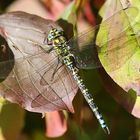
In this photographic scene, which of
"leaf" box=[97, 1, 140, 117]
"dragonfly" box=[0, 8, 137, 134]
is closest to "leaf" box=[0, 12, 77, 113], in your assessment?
"dragonfly" box=[0, 8, 137, 134]

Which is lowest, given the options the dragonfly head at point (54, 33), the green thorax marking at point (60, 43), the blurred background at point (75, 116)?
the blurred background at point (75, 116)

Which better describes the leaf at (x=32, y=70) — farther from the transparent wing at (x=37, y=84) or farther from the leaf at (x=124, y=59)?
the leaf at (x=124, y=59)

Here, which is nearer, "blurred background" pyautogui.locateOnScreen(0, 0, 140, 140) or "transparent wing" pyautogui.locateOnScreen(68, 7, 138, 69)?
"transparent wing" pyautogui.locateOnScreen(68, 7, 138, 69)

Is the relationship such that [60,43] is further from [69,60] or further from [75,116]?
[75,116]

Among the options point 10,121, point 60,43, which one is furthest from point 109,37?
point 10,121

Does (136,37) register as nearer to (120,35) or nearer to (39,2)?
(120,35)

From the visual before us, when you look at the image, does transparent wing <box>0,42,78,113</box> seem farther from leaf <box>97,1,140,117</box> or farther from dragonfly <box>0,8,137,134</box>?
leaf <box>97,1,140,117</box>

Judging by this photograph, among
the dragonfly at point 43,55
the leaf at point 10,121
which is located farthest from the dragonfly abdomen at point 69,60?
the leaf at point 10,121
